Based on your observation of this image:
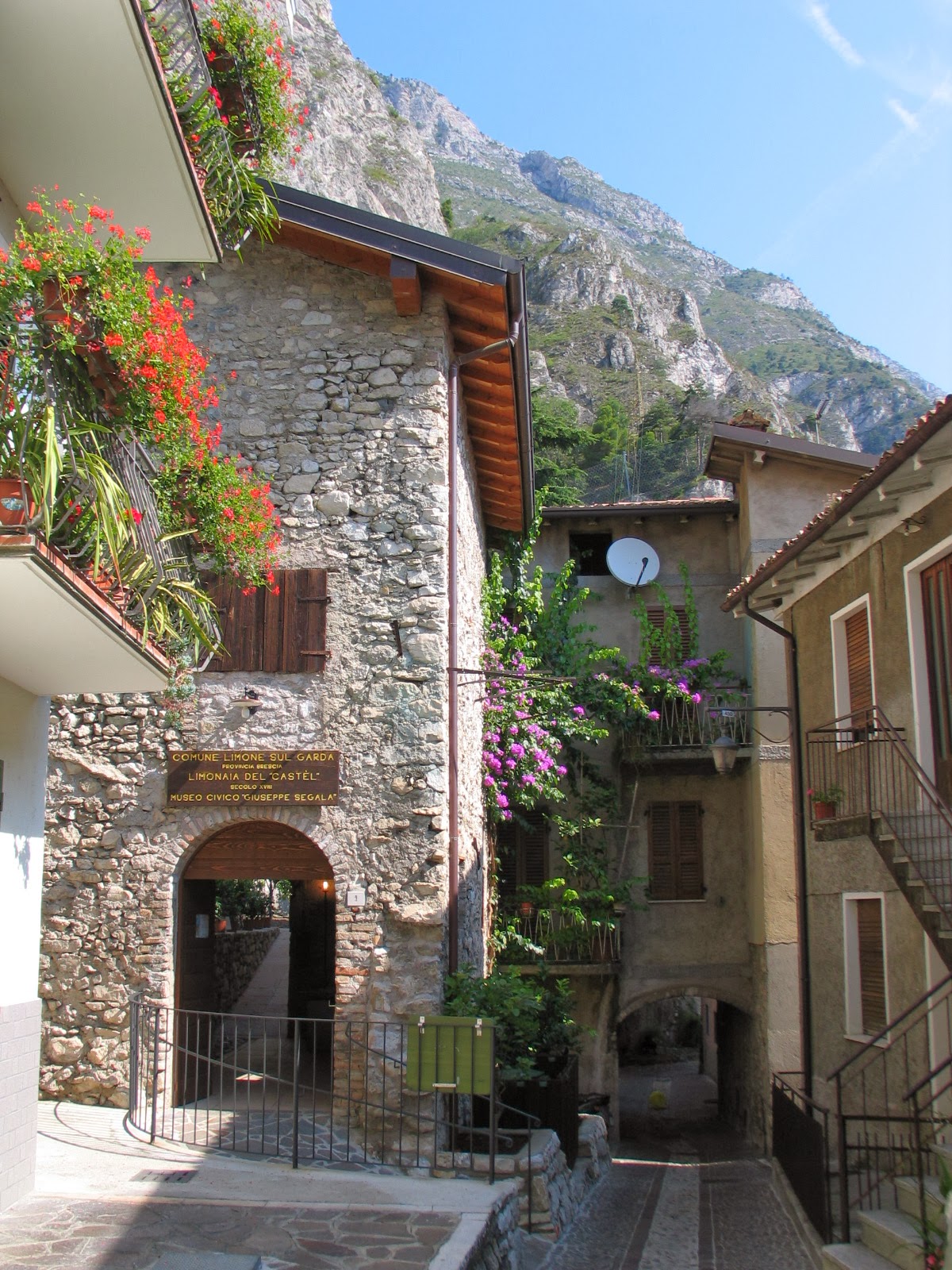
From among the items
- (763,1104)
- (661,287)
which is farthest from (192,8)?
(661,287)

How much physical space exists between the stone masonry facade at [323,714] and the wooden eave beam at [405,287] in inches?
4.4

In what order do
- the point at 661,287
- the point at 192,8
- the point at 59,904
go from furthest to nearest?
the point at 661,287 → the point at 59,904 → the point at 192,8

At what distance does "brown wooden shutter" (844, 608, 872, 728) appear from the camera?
35.6ft

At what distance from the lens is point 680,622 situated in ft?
58.8

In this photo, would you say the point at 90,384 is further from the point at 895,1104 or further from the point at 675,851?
the point at 675,851

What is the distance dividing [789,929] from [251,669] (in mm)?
8674

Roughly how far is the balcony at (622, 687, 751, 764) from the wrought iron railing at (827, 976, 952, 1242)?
612cm

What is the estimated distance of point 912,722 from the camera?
31.6 feet

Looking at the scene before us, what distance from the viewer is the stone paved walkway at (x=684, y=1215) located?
30.3 ft

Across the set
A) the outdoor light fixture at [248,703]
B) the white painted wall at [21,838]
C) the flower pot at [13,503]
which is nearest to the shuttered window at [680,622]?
the outdoor light fixture at [248,703]

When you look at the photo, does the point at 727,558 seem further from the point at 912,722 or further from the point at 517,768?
the point at 912,722

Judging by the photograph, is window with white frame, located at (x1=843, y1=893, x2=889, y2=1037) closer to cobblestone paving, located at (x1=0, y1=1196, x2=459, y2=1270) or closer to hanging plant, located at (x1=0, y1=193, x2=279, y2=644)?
cobblestone paving, located at (x1=0, y1=1196, x2=459, y2=1270)

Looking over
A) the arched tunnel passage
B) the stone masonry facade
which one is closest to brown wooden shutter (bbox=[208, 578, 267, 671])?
the stone masonry facade

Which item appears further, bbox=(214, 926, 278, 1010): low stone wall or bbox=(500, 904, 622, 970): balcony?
bbox=(500, 904, 622, 970): balcony
